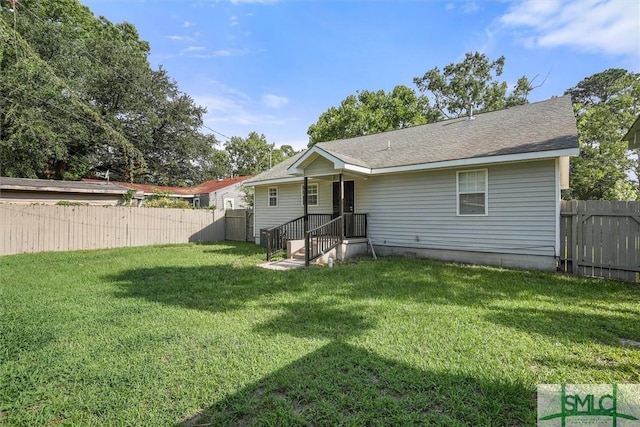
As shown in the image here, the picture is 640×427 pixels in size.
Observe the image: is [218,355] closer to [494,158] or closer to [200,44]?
[494,158]

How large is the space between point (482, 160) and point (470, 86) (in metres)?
23.7

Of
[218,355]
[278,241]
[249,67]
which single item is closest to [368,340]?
[218,355]

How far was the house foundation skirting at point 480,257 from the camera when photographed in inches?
295

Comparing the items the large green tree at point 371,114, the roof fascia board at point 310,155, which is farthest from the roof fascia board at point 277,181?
the large green tree at point 371,114

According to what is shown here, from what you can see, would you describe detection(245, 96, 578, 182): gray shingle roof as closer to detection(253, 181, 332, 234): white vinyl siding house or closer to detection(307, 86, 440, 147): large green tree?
detection(253, 181, 332, 234): white vinyl siding house

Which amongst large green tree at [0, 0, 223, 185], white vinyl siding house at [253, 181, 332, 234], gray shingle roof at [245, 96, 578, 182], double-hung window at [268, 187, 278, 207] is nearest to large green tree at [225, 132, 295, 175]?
large green tree at [0, 0, 223, 185]

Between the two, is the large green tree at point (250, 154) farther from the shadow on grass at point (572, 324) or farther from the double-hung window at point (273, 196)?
the shadow on grass at point (572, 324)

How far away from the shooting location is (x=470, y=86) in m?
27.4

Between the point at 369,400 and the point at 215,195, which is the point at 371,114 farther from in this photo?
the point at 369,400

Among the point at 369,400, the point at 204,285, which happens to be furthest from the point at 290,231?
the point at 369,400

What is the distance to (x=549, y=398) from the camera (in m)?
2.51

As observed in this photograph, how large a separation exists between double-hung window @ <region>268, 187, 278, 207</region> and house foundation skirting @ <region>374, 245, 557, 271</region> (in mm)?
5396

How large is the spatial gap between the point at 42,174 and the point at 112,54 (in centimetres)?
1040

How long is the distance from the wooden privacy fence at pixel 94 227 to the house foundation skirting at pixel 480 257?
9.64 metres
